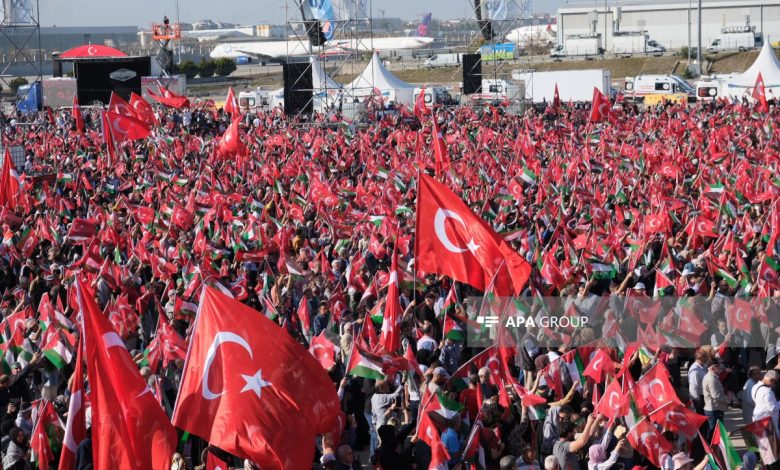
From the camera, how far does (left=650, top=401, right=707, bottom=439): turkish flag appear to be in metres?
8.98

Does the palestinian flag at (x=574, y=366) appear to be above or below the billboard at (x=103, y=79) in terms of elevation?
below

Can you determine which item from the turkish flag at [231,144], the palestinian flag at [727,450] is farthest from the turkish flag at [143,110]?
the palestinian flag at [727,450]

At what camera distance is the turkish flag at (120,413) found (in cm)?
786

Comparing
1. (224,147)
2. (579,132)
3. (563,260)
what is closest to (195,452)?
(563,260)

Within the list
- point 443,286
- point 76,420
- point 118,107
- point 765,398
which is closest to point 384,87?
point 118,107

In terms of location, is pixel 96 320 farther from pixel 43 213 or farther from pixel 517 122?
pixel 517 122

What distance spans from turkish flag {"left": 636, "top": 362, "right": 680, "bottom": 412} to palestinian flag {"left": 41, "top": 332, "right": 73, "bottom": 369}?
5.14 metres

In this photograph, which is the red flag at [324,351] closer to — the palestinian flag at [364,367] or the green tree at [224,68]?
the palestinian flag at [364,367]

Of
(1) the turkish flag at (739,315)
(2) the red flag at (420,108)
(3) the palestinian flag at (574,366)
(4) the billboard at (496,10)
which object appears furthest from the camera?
(4) the billboard at (496,10)

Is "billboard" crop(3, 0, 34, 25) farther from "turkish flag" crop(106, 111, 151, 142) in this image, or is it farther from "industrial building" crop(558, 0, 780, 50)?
"industrial building" crop(558, 0, 780, 50)

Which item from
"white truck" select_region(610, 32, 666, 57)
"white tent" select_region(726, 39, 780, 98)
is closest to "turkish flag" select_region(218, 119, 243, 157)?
"white tent" select_region(726, 39, 780, 98)

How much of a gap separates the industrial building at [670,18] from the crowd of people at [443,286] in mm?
63357

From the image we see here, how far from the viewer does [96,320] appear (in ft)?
27.0

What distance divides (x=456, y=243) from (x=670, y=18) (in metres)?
86.1
